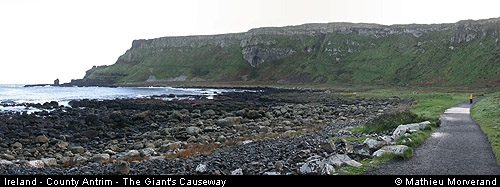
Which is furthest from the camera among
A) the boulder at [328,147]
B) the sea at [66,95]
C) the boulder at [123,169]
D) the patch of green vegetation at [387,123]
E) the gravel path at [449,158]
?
the sea at [66,95]

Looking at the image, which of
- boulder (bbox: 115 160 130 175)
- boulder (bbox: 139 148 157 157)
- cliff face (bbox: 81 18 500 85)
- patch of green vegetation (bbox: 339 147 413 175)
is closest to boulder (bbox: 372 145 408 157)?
patch of green vegetation (bbox: 339 147 413 175)

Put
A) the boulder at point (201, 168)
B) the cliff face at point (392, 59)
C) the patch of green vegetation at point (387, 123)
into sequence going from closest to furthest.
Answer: the boulder at point (201, 168) → the patch of green vegetation at point (387, 123) → the cliff face at point (392, 59)

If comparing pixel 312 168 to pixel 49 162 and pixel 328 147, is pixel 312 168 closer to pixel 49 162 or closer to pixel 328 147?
pixel 328 147

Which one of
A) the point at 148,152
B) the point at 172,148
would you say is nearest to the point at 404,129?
the point at 172,148

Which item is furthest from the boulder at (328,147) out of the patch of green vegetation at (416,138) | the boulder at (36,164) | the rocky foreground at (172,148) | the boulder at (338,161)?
the boulder at (36,164)

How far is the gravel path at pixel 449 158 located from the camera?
10281 mm

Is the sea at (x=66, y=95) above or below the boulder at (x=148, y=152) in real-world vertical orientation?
above

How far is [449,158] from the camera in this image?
11758 millimetres

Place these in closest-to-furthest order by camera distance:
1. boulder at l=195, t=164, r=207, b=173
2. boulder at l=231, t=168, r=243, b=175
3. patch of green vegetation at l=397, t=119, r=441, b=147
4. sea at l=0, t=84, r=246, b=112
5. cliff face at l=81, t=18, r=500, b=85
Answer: boulder at l=231, t=168, r=243, b=175 → boulder at l=195, t=164, r=207, b=173 → patch of green vegetation at l=397, t=119, r=441, b=147 → sea at l=0, t=84, r=246, b=112 → cliff face at l=81, t=18, r=500, b=85

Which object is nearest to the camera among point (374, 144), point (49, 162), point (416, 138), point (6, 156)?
point (374, 144)

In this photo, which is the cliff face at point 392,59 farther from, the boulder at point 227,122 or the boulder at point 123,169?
the boulder at point 123,169

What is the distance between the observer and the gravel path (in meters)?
10.3

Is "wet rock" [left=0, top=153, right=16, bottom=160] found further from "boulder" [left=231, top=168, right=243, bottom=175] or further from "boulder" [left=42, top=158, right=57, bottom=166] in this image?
"boulder" [left=231, top=168, right=243, bottom=175]

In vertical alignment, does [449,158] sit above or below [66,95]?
above
